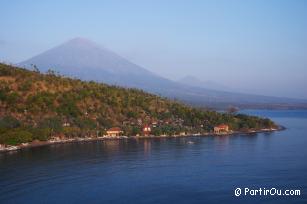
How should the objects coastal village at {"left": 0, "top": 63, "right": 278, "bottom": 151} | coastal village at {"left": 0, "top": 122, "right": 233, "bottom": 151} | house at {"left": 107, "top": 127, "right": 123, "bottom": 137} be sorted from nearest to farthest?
coastal village at {"left": 0, "top": 122, "right": 233, "bottom": 151} → coastal village at {"left": 0, "top": 63, "right": 278, "bottom": 151} → house at {"left": 107, "top": 127, "right": 123, "bottom": 137}

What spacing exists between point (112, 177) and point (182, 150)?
31.0ft

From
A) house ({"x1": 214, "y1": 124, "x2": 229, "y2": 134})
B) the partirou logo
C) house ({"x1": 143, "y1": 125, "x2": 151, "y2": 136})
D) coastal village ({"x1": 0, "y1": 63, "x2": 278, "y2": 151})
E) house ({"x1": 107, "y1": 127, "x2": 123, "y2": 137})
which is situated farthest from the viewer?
house ({"x1": 214, "y1": 124, "x2": 229, "y2": 134})

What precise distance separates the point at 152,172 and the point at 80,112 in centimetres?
1727

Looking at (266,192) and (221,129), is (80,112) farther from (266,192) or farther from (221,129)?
(266,192)

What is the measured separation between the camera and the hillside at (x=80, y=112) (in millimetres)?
37719

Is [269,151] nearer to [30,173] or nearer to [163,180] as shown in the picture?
[163,180]

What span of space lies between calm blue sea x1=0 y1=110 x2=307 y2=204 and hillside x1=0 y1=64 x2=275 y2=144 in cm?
336

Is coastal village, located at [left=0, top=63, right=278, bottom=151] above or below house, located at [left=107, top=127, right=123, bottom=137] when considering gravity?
above

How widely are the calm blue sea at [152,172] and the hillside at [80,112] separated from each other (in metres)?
3.36

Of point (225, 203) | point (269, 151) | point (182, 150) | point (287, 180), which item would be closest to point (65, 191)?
point (225, 203)

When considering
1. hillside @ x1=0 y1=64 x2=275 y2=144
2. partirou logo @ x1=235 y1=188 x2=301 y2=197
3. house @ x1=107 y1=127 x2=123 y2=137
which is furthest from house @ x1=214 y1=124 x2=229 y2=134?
partirou logo @ x1=235 y1=188 x2=301 y2=197

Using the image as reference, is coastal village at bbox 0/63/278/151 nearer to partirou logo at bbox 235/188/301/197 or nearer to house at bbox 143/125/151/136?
house at bbox 143/125/151/136

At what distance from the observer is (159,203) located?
18.9m

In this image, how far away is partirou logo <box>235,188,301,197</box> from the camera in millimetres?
20022
